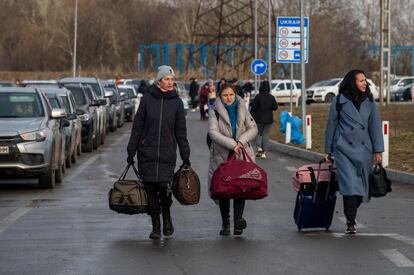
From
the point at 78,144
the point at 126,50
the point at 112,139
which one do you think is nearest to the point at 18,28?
the point at 126,50

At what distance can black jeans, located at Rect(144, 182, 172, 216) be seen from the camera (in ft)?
38.4

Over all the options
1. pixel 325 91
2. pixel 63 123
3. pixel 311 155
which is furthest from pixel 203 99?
pixel 63 123

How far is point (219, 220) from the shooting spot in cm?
1356

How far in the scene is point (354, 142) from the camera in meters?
11.9

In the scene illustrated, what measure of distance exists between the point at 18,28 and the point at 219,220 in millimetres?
93602

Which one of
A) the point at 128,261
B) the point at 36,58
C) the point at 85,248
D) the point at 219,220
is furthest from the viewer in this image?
the point at 36,58

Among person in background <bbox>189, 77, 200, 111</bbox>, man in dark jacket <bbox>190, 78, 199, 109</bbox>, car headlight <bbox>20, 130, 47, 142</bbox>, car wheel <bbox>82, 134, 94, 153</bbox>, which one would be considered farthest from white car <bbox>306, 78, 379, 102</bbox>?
car headlight <bbox>20, 130, 47, 142</bbox>

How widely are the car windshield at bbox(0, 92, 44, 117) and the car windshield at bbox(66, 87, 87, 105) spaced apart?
9.52 m

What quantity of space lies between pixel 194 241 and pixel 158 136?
3.53 feet

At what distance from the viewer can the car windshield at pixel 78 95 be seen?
1138 inches

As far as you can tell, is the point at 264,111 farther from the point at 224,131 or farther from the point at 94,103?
the point at 224,131

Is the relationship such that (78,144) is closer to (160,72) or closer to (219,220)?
(219,220)

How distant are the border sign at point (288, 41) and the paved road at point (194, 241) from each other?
16.2 metres

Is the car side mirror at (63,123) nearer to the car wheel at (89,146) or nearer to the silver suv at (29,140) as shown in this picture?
the silver suv at (29,140)
